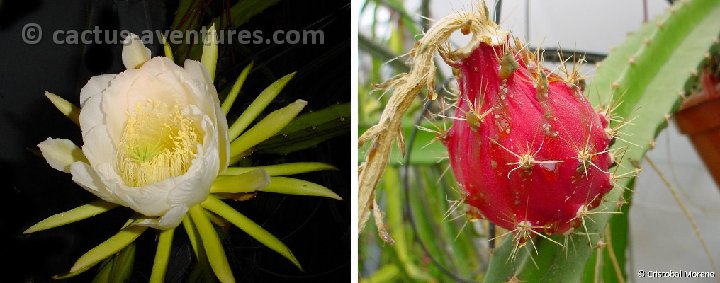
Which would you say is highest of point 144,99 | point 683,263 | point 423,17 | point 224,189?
point 423,17

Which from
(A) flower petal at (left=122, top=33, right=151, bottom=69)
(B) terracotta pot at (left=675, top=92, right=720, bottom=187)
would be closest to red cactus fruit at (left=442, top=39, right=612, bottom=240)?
(B) terracotta pot at (left=675, top=92, right=720, bottom=187)

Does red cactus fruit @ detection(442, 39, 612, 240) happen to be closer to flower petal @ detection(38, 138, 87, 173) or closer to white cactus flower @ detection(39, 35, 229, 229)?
white cactus flower @ detection(39, 35, 229, 229)

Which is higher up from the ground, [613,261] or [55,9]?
[55,9]

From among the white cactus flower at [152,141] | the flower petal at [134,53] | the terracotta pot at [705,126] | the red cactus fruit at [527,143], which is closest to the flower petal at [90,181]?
the white cactus flower at [152,141]

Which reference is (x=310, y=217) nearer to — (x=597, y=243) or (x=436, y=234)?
(x=436, y=234)

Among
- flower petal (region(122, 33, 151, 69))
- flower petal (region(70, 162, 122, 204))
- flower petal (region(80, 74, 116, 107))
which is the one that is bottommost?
flower petal (region(70, 162, 122, 204))

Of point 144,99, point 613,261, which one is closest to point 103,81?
point 144,99

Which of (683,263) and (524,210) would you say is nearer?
(524,210)

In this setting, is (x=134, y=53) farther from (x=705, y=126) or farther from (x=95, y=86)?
(x=705, y=126)
